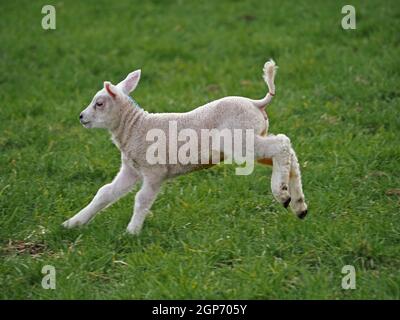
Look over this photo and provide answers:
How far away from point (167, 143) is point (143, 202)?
41 centimetres

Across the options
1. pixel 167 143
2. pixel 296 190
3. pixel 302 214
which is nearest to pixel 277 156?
pixel 296 190

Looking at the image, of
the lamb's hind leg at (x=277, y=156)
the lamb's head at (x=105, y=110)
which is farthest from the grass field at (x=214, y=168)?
the lamb's head at (x=105, y=110)

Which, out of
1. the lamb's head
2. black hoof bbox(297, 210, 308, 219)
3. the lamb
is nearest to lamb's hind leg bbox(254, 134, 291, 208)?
the lamb

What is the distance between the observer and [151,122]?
16.0ft

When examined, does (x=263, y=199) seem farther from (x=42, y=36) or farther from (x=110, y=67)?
(x=42, y=36)

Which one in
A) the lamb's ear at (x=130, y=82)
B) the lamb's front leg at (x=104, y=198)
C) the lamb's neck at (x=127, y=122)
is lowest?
the lamb's front leg at (x=104, y=198)

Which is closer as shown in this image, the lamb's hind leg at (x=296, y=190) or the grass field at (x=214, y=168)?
the grass field at (x=214, y=168)

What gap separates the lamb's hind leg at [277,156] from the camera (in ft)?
14.8

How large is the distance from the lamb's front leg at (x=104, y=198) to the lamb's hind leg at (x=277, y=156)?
882 mm

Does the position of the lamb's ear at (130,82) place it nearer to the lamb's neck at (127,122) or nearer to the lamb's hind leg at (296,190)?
the lamb's neck at (127,122)

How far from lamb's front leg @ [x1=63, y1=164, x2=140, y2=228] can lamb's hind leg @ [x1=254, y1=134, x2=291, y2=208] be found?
2.90 feet

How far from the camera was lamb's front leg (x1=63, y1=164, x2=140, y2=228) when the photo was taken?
4863mm

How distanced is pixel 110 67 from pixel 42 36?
158 cm

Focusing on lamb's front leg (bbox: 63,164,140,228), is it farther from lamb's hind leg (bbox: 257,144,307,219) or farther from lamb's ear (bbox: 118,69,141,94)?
lamb's hind leg (bbox: 257,144,307,219)
